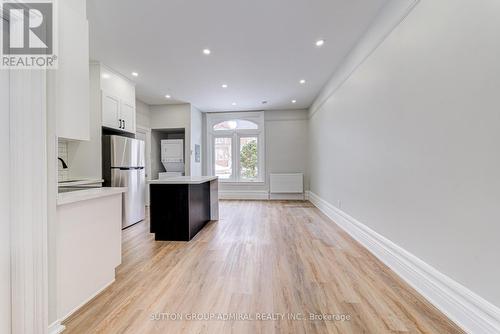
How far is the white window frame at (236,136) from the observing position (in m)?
6.88

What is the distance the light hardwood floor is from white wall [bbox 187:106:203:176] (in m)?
3.16

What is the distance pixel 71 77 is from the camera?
1.51m

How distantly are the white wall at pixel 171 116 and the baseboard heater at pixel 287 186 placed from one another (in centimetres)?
302

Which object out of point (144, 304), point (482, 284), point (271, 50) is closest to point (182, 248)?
point (144, 304)

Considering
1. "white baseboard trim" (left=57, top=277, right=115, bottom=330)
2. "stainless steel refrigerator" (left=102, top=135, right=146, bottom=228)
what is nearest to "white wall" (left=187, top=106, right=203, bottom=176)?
"stainless steel refrigerator" (left=102, top=135, right=146, bottom=228)

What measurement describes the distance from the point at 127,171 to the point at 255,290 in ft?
10.8

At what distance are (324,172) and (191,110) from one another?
12.8ft

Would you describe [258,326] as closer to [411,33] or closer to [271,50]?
[411,33]

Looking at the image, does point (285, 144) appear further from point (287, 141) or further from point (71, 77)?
point (71, 77)

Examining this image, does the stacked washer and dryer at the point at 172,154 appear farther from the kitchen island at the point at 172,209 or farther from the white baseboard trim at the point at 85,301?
the white baseboard trim at the point at 85,301

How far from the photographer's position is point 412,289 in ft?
6.04

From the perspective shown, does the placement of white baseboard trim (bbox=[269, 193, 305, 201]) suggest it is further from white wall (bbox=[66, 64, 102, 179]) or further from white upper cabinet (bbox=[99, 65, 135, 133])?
white wall (bbox=[66, 64, 102, 179])

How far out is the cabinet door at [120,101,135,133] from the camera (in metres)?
4.13

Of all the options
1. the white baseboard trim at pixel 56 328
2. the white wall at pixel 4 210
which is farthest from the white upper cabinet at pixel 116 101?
the white baseboard trim at pixel 56 328
